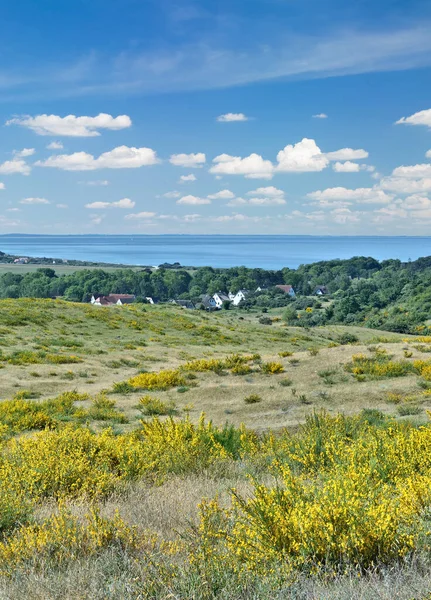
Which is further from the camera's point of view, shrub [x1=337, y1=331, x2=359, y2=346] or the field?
shrub [x1=337, y1=331, x2=359, y2=346]

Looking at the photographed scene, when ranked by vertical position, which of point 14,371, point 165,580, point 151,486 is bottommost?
point 14,371

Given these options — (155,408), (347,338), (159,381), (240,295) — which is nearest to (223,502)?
(155,408)

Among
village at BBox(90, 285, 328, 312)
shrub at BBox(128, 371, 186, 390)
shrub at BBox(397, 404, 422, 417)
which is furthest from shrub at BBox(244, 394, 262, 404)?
village at BBox(90, 285, 328, 312)

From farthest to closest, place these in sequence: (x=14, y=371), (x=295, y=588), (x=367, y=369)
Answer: (x=14, y=371), (x=367, y=369), (x=295, y=588)

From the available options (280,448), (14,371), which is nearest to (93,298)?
(14,371)

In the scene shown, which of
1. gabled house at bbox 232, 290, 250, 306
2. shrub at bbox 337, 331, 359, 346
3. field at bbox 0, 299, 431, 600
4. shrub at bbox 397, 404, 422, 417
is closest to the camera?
field at bbox 0, 299, 431, 600

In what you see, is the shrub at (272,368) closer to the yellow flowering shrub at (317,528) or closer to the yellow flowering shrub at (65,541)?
the yellow flowering shrub at (317,528)

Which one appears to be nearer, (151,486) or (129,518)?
(129,518)

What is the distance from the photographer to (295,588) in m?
3.35

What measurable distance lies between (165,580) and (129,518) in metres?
1.51

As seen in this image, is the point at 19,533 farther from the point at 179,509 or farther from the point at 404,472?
the point at 404,472

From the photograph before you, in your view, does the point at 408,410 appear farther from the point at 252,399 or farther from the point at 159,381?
the point at 159,381

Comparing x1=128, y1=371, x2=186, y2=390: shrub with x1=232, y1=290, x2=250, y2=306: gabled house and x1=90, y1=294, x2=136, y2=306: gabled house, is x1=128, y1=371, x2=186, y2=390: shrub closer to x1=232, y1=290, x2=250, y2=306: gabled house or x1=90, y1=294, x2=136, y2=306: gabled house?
x1=90, y1=294, x2=136, y2=306: gabled house

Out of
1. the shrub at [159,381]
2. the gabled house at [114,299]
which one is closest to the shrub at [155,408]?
the shrub at [159,381]
